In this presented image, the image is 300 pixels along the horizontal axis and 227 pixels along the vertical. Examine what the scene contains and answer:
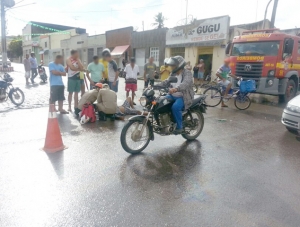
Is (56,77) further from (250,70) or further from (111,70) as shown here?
(250,70)

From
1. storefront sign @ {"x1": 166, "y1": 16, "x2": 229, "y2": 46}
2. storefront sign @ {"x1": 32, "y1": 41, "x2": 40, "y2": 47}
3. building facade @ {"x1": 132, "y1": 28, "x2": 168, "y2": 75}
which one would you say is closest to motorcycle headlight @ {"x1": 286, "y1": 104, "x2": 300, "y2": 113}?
storefront sign @ {"x1": 166, "y1": 16, "x2": 229, "y2": 46}

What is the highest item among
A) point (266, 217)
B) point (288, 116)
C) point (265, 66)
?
point (265, 66)

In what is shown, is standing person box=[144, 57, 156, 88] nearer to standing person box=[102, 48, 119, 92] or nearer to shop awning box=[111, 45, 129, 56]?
standing person box=[102, 48, 119, 92]

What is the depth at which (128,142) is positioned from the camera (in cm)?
446

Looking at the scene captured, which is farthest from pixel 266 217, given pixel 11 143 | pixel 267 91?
pixel 267 91

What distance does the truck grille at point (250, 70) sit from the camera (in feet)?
32.7

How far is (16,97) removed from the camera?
863 cm

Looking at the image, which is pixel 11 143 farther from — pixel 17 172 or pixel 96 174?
pixel 96 174

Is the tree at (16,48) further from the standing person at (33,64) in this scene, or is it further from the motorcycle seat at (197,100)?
the motorcycle seat at (197,100)

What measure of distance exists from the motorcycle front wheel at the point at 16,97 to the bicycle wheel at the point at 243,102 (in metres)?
7.75

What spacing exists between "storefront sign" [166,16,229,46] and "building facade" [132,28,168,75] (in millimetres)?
1021

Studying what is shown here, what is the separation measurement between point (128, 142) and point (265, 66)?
303 inches

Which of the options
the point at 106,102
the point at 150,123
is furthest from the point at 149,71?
the point at 150,123

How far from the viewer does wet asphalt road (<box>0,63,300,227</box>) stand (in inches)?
106
